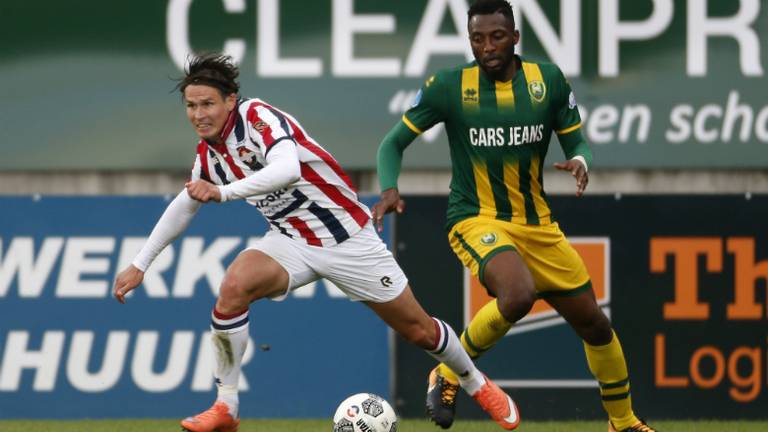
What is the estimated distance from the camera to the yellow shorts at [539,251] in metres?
7.40

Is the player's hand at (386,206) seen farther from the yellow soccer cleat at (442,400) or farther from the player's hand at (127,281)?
the player's hand at (127,281)

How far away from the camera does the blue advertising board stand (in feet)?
30.3

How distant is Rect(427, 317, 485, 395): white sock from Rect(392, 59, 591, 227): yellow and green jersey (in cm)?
53

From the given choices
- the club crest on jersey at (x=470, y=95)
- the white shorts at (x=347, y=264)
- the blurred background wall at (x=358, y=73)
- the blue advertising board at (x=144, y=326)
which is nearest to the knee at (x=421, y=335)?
the white shorts at (x=347, y=264)

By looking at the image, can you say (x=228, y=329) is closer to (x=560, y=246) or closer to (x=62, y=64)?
(x=560, y=246)

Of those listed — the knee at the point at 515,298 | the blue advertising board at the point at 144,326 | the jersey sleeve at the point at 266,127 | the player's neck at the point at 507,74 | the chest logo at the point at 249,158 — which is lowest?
the blue advertising board at the point at 144,326

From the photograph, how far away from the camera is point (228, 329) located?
23.2 feet

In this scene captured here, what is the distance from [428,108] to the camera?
7.54 m

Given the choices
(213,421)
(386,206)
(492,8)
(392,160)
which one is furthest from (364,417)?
(492,8)

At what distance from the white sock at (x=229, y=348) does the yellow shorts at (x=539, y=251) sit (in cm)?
109

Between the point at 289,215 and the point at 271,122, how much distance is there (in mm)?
486

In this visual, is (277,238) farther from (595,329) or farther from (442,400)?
(595,329)

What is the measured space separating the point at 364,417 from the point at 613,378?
4.17 ft

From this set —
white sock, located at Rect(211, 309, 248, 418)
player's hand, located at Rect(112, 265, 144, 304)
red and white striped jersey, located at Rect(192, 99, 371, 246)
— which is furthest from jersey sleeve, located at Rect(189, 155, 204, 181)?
white sock, located at Rect(211, 309, 248, 418)
